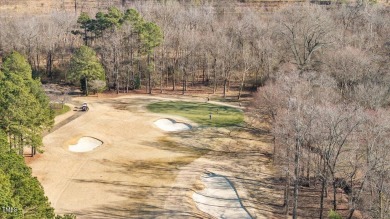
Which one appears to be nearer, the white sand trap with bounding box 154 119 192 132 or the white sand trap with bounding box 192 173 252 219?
the white sand trap with bounding box 192 173 252 219

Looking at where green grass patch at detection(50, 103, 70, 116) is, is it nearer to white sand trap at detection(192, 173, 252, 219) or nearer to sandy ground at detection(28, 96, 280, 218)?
sandy ground at detection(28, 96, 280, 218)

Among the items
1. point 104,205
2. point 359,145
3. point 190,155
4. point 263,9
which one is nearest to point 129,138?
point 190,155

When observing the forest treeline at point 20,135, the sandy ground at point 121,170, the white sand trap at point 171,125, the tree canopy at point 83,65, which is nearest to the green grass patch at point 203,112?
the white sand trap at point 171,125

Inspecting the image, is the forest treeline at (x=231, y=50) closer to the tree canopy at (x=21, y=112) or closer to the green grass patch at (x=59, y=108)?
the green grass patch at (x=59, y=108)

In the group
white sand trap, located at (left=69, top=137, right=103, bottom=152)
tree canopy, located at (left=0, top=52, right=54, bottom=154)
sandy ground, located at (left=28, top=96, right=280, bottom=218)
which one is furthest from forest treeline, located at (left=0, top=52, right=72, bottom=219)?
white sand trap, located at (left=69, top=137, right=103, bottom=152)

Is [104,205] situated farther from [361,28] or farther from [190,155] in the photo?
[361,28]

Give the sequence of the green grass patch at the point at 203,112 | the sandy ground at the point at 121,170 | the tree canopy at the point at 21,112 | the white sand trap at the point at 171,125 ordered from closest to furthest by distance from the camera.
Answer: the sandy ground at the point at 121,170
the tree canopy at the point at 21,112
the white sand trap at the point at 171,125
the green grass patch at the point at 203,112
